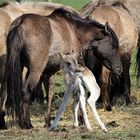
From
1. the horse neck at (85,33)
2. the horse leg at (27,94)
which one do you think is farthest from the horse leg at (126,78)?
the horse leg at (27,94)

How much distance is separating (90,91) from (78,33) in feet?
5.85

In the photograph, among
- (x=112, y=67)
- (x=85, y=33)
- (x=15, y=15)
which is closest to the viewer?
(x=85, y=33)

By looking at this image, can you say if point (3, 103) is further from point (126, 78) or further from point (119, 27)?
point (126, 78)

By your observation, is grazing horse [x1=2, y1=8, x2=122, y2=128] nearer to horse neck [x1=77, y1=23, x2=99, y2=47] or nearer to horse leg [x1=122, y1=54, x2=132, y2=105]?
horse neck [x1=77, y1=23, x2=99, y2=47]

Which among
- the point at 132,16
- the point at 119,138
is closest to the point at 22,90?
the point at 119,138

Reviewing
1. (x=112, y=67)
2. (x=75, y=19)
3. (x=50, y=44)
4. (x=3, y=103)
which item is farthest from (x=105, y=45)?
(x=3, y=103)

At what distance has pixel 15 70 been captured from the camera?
9008 mm

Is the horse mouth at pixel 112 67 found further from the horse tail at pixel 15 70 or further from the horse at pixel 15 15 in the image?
the horse tail at pixel 15 70

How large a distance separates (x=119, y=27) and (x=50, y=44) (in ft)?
11.2

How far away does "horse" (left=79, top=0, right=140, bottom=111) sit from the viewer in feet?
40.0

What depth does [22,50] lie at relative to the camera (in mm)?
9055

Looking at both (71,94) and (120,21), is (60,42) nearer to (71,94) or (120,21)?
(71,94)

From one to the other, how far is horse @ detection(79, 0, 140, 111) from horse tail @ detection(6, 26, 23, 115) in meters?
3.31

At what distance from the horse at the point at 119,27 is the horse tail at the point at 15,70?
10.9 ft
